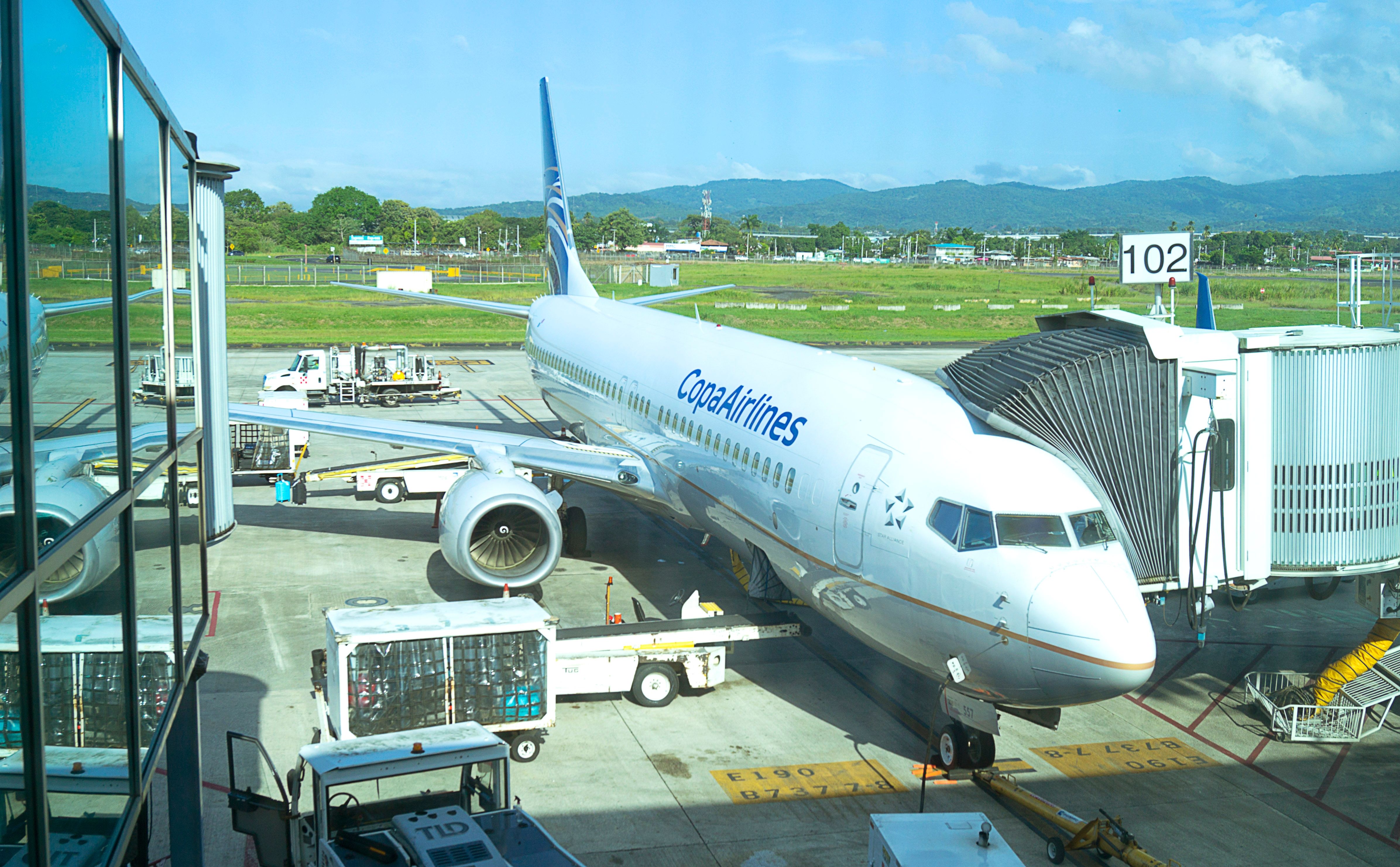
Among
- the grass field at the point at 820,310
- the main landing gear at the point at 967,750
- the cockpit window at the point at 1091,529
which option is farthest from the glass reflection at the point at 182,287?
the grass field at the point at 820,310

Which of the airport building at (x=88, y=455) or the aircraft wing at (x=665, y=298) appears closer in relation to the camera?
the airport building at (x=88, y=455)

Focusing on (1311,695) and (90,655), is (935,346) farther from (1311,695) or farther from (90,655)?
(90,655)

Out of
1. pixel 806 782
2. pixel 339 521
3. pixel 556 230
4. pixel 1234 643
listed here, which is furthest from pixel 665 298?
pixel 806 782

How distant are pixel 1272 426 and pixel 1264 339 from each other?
1028mm

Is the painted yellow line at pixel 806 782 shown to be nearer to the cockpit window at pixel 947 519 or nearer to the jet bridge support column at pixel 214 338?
the cockpit window at pixel 947 519

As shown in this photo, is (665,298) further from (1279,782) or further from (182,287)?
(182,287)

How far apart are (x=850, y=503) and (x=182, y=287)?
7.14 metres

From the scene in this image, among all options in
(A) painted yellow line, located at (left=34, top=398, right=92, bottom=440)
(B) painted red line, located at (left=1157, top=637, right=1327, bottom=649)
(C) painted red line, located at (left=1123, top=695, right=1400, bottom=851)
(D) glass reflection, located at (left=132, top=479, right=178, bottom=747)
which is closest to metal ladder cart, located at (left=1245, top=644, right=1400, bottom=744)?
(C) painted red line, located at (left=1123, top=695, right=1400, bottom=851)

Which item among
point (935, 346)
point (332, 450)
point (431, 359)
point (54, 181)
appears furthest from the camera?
point (935, 346)

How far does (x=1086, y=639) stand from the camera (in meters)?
10.6

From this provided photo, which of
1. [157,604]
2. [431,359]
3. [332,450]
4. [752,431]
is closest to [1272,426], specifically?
[752,431]

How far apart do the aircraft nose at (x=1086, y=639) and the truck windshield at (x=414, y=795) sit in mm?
5113

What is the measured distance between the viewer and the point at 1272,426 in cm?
1370

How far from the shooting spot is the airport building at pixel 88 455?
3.84 m
